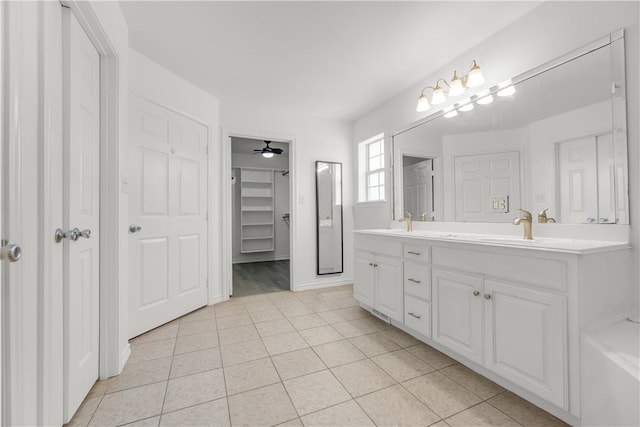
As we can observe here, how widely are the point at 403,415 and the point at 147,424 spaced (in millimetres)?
1235

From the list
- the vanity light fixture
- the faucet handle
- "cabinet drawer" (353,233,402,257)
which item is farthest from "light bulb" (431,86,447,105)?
"cabinet drawer" (353,233,402,257)

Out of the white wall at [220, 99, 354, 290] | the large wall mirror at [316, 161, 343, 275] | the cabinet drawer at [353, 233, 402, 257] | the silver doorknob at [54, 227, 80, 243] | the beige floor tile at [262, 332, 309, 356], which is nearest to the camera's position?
the silver doorknob at [54, 227, 80, 243]

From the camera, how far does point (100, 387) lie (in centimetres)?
156

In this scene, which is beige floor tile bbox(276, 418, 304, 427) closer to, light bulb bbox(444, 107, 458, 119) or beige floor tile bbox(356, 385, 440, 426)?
beige floor tile bbox(356, 385, 440, 426)

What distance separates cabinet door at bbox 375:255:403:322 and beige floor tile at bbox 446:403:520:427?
33.2 inches

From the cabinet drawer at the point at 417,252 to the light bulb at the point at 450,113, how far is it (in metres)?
1.26

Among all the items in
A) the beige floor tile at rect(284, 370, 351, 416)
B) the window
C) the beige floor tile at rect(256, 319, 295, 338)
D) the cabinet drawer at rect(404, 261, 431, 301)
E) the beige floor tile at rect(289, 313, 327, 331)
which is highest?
the window

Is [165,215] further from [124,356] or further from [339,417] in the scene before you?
[339,417]

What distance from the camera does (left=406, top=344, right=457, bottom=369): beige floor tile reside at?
1783mm

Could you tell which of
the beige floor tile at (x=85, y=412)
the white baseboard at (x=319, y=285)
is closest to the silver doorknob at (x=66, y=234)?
the beige floor tile at (x=85, y=412)

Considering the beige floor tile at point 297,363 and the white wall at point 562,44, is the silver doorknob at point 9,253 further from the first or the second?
the white wall at point 562,44

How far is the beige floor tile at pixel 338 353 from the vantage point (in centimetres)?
183

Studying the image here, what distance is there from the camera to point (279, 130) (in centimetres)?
355

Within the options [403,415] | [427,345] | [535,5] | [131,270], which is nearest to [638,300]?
[427,345]
